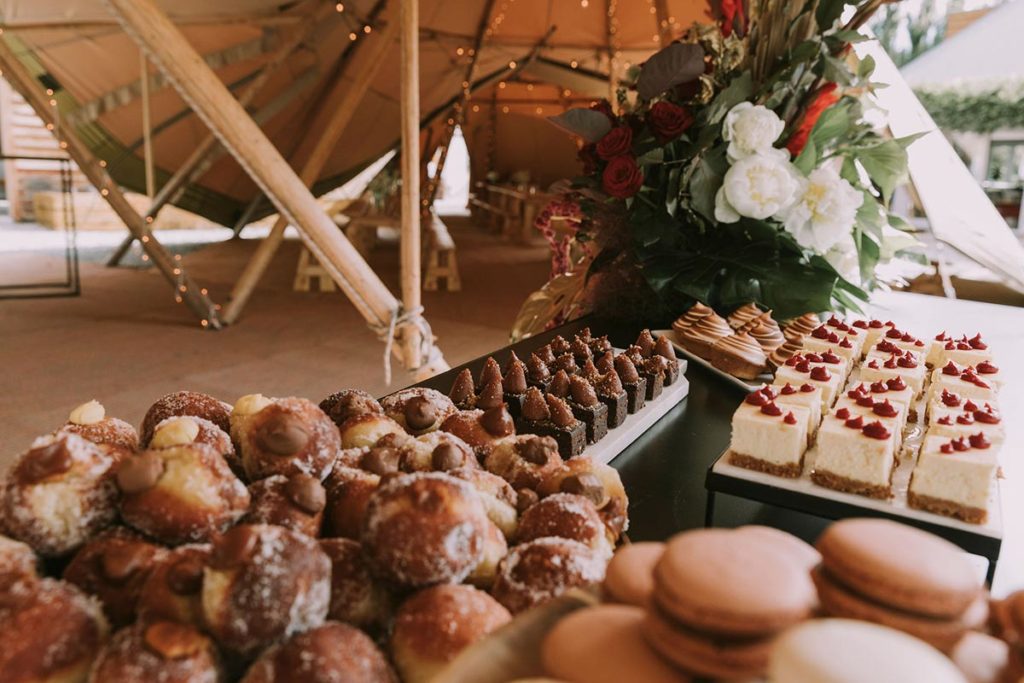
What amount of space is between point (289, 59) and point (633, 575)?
670cm

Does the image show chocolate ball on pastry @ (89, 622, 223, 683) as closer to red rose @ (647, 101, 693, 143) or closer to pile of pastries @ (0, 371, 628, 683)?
pile of pastries @ (0, 371, 628, 683)

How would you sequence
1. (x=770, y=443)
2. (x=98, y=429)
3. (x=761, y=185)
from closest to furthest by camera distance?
1. (x=98, y=429)
2. (x=770, y=443)
3. (x=761, y=185)

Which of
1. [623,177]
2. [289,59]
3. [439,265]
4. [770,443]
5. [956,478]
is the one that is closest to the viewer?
[956,478]

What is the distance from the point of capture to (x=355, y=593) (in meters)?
0.54

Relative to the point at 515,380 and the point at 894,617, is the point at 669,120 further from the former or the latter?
the point at 894,617

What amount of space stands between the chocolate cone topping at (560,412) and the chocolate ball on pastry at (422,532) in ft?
1.64

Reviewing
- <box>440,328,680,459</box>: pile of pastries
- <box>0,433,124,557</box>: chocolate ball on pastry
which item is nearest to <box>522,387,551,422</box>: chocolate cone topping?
<box>440,328,680,459</box>: pile of pastries

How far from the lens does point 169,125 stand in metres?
6.82

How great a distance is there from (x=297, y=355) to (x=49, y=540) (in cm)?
425

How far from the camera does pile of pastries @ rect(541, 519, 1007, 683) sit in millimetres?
347

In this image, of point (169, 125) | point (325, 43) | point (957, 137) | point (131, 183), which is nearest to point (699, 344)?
point (325, 43)

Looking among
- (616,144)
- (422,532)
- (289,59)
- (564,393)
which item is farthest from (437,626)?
(289,59)

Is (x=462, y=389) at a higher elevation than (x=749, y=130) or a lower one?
lower

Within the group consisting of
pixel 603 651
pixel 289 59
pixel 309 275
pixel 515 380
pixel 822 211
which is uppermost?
pixel 289 59
